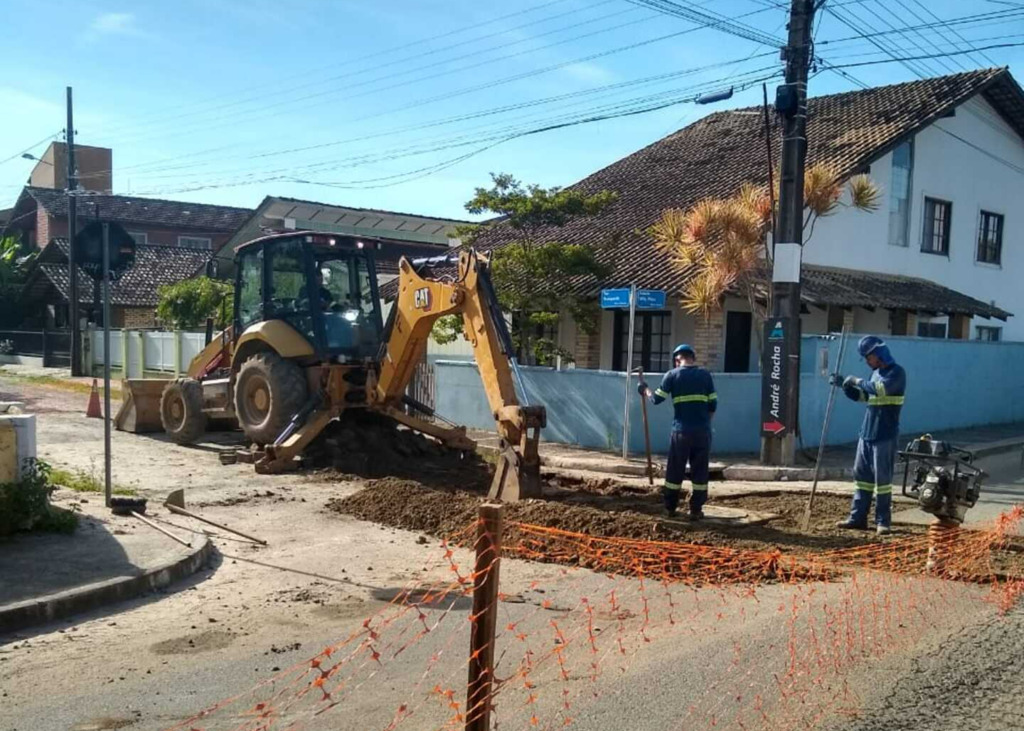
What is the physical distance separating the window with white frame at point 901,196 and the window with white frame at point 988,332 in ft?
15.7

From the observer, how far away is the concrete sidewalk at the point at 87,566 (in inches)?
254

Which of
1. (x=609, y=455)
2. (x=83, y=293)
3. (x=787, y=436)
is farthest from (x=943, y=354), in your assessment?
(x=83, y=293)

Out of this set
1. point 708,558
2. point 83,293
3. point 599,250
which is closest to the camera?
point 708,558

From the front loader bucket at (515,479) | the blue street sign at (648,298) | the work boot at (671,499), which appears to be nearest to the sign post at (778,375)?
the blue street sign at (648,298)

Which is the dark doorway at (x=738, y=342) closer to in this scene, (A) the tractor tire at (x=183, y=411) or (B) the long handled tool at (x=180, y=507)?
(A) the tractor tire at (x=183, y=411)

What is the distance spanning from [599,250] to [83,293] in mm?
26554

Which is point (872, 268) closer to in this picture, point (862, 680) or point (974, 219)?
point (974, 219)

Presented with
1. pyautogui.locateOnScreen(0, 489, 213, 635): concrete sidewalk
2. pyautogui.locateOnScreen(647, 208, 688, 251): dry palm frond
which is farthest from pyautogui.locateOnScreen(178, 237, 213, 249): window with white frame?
pyautogui.locateOnScreen(0, 489, 213, 635): concrete sidewalk

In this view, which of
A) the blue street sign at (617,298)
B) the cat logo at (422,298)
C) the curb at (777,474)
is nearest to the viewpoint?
the cat logo at (422,298)

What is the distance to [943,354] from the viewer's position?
1923 cm

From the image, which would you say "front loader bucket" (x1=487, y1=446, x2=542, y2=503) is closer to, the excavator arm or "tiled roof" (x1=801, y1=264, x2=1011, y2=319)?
the excavator arm

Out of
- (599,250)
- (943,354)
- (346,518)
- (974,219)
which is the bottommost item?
(346,518)

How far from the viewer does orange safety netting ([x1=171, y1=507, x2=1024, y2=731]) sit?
484 centimetres

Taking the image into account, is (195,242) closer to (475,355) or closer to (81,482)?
(81,482)
